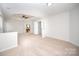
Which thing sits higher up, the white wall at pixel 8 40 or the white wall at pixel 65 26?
the white wall at pixel 65 26

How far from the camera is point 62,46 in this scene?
5.49 feet

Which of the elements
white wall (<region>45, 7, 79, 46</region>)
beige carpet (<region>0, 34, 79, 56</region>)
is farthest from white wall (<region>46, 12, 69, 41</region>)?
beige carpet (<region>0, 34, 79, 56</region>)

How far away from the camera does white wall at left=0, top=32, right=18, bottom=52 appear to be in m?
1.67

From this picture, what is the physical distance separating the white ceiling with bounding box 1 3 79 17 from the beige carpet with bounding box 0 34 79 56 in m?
0.44

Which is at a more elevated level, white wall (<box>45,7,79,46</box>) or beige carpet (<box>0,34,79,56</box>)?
white wall (<box>45,7,79,46</box>)

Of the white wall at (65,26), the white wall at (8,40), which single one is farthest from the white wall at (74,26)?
the white wall at (8,40)

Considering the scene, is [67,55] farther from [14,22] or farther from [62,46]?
[14,22]

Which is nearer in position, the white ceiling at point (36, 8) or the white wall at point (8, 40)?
the white ceiling at point (36, 8)

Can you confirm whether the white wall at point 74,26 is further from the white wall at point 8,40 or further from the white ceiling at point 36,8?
the white wall at point 8,40

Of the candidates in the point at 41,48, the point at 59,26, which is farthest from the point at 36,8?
the point at 41,48

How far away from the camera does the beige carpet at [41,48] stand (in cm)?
159

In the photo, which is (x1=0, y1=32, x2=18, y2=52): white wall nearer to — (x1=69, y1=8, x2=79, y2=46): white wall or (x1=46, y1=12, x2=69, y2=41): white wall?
(x1=46, y1=12, x2=69, y2=41): white wall

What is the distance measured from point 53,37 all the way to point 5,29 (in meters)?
0.89

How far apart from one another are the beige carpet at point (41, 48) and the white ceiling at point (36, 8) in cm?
44
